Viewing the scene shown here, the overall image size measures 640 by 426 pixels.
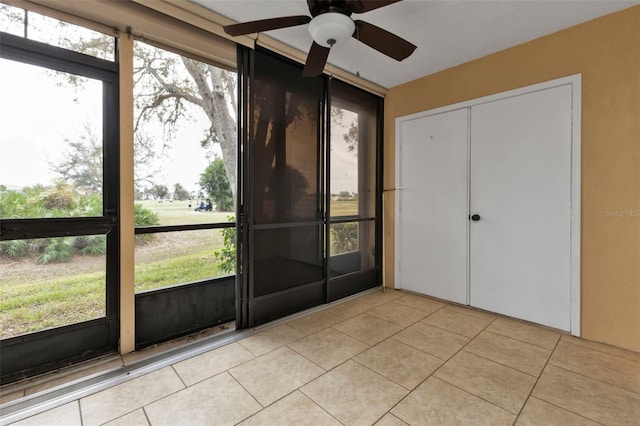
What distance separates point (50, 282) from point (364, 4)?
9.25 feet

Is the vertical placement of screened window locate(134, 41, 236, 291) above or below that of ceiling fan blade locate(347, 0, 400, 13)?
below

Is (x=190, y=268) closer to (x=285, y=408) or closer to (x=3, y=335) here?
(x=3, y=335)

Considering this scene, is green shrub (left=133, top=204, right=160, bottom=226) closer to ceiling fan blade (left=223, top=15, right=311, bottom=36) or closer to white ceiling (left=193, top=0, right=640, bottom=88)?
ceiling fan blade (left=223, top=15, right=311, bottom=36)

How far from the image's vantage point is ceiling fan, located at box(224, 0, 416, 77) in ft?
5.65

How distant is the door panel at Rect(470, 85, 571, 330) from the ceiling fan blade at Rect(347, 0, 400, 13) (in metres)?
2.04

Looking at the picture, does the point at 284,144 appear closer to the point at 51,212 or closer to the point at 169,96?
the point at 169,96

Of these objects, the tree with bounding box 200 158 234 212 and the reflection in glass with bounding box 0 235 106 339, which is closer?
the reflection in glass with bounding box 0 235 106 339

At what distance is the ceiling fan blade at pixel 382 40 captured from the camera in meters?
1.85

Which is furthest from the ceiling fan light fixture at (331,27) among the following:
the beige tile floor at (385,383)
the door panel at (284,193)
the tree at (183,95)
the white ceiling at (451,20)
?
the beige tile floor at (385,383)

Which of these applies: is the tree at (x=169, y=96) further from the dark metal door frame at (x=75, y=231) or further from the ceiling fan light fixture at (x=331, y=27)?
the ceiling fan light fixture at (x=331, y=27)

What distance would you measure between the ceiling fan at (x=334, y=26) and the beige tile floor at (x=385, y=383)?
234 cm

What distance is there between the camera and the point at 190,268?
8.79 feet

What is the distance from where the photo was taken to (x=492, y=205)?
9.95 feet

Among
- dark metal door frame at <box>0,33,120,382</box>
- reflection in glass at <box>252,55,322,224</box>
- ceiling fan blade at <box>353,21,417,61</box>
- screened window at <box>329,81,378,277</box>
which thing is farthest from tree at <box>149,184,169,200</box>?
ceiling fan blade at <box>353,21,417,61</box>
